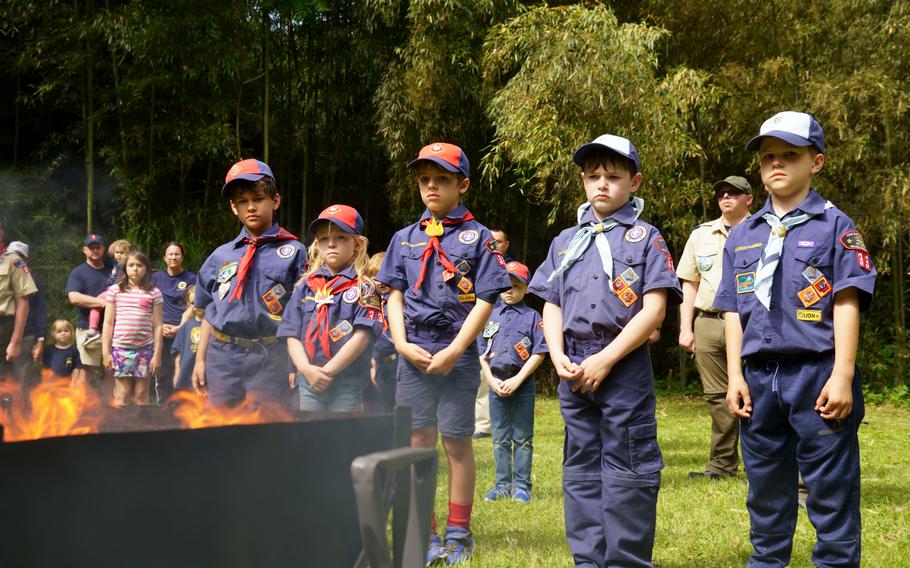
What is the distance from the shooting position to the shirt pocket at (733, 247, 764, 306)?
3.24 metres

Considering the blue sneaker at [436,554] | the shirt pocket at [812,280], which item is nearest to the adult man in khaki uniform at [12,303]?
the blue sneaker at [436,554]

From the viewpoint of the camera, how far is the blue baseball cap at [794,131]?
3.16 m

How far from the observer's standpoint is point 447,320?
386 cm

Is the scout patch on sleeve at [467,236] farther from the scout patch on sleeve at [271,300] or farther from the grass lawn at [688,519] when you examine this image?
the grass lawn at [688,519]

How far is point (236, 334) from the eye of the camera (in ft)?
13.7

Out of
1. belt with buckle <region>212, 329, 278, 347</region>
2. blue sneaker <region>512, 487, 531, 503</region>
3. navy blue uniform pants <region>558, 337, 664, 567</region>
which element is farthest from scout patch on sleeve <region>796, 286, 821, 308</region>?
blue sneaker <region>512, 487, 531, 503</region>

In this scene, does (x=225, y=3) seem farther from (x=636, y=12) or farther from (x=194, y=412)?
(x=194, y=412)

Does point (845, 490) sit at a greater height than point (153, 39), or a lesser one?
lesser

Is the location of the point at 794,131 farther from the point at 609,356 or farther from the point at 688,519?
the point at 688,519

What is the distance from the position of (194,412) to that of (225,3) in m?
10.5

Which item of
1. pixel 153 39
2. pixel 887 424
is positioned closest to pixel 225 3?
pixel 153 39

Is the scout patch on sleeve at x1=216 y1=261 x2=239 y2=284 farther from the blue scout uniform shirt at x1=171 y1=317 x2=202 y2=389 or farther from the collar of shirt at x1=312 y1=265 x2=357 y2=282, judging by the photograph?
the blue scout uniform shirt at x1=171 y1=317 x2=202 y2=389

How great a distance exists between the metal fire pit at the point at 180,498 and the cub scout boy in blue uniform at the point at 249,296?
7.11 feet

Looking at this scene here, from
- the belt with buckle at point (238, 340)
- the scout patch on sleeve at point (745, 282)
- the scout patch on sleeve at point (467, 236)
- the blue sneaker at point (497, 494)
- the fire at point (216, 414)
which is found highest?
the scout patch on sleeve at point (467, 236)
